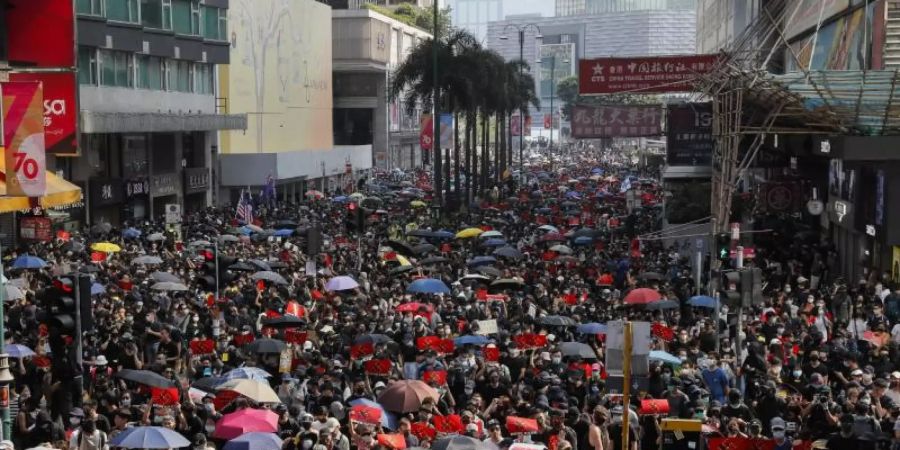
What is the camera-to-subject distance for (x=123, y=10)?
173 ft

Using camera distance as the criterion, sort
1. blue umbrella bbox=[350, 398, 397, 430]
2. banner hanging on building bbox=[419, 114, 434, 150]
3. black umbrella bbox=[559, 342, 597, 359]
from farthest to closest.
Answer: banner hanging on building bbox=[419, 114, 434, 150] → black umbrella bbox=[559, 342, 597, 359] → blue umbrella bbox=[350, 398, 397, 430]

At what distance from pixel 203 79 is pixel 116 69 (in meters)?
11.9

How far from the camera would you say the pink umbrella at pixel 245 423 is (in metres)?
14.6

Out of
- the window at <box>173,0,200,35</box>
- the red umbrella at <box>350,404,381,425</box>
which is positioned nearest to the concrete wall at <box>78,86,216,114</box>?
the window at <box>173,0,200,35</box>

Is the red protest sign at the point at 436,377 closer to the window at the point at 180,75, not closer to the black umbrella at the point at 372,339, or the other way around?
the black umbrella at the point at 372,339

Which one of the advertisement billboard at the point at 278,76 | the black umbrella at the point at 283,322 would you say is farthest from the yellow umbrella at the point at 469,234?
the advertisement billboard at the point at 278,76

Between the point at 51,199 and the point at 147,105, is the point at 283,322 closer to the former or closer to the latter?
the point at 51,199

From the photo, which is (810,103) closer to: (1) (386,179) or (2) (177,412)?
(2) (177,412)

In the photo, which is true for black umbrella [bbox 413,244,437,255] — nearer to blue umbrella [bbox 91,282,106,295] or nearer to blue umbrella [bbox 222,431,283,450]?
blue umbrella [bbox 91,282,106,295]

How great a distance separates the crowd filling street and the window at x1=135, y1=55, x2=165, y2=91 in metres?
21.4

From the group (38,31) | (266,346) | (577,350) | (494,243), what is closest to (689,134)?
(494,243)

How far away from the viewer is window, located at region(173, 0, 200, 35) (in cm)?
5962

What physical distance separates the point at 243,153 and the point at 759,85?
4589 centimetres

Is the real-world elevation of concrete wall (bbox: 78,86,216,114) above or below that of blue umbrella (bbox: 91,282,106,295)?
above
